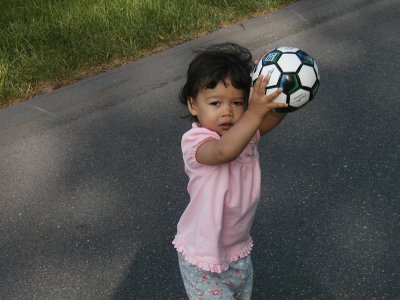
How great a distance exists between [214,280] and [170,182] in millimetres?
1574

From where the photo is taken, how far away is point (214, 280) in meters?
2.01

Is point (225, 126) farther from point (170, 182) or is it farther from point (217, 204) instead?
point (170, 182)

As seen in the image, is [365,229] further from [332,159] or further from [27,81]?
[27,81]

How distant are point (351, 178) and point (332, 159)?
219 millimetres

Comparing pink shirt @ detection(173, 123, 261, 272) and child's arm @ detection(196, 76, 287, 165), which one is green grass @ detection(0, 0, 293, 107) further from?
child's arm @ detection(196, 76, 287, 165)

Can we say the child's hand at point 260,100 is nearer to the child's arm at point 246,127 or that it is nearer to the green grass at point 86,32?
the child's arm at point 246,127

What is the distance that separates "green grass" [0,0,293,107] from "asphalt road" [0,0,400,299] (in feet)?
0.59

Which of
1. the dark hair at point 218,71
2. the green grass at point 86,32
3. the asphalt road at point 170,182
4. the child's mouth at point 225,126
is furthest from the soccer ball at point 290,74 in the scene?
the green grass at point 86,32

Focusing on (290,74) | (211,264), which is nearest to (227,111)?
(290,74)

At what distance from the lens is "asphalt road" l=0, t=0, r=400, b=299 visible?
2.87 metres

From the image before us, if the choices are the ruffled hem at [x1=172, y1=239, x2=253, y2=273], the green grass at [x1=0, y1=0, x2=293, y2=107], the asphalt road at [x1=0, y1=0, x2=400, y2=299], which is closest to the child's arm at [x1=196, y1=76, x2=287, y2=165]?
the ruffled hem at [x1=172, y1=239, x2=253, y2=273]

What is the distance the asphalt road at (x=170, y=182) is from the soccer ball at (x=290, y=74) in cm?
116

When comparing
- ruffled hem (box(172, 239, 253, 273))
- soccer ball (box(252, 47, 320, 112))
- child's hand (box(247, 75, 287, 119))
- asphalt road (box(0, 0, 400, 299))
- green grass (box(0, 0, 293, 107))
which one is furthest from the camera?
green grass (box(0, 0, 293, 107))

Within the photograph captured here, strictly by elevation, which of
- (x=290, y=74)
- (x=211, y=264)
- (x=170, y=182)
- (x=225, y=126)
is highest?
(x=290, y=74)
